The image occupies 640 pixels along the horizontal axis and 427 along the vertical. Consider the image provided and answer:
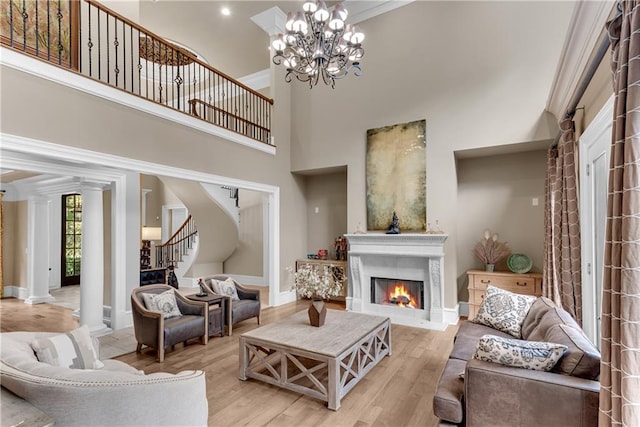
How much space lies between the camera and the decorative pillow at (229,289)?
16.2 feet

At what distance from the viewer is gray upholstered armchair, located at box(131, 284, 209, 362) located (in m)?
3.70

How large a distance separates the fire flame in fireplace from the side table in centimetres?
292

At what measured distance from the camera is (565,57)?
2.77 meters

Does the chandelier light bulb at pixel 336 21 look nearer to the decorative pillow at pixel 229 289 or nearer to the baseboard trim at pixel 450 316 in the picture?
the decorative pillow at pixel 229 289

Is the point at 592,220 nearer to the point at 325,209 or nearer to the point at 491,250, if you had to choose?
the point at 491,250

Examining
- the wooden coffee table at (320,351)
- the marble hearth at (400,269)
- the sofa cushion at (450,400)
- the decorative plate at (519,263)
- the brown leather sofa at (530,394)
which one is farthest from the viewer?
the marble hearth at (400,269)

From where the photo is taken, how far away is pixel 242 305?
4871 mm

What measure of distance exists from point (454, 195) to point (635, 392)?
423 centimetres

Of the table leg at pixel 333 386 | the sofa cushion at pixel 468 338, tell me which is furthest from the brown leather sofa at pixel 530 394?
the table leg at pixel 333 386

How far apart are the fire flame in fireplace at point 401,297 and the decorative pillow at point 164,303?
3543 mm

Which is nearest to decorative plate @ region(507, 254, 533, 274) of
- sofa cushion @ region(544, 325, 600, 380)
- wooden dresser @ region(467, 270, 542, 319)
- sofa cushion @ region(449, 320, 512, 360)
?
wooden dresser @ region(467, 270, 542, 319)

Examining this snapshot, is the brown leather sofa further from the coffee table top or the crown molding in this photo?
the crown molding

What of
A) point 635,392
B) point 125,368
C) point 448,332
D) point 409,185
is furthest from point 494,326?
point 125,368

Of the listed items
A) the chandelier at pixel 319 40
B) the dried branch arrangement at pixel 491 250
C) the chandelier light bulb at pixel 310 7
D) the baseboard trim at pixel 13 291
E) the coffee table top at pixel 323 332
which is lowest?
the baseboard trim at pixel 13 291
